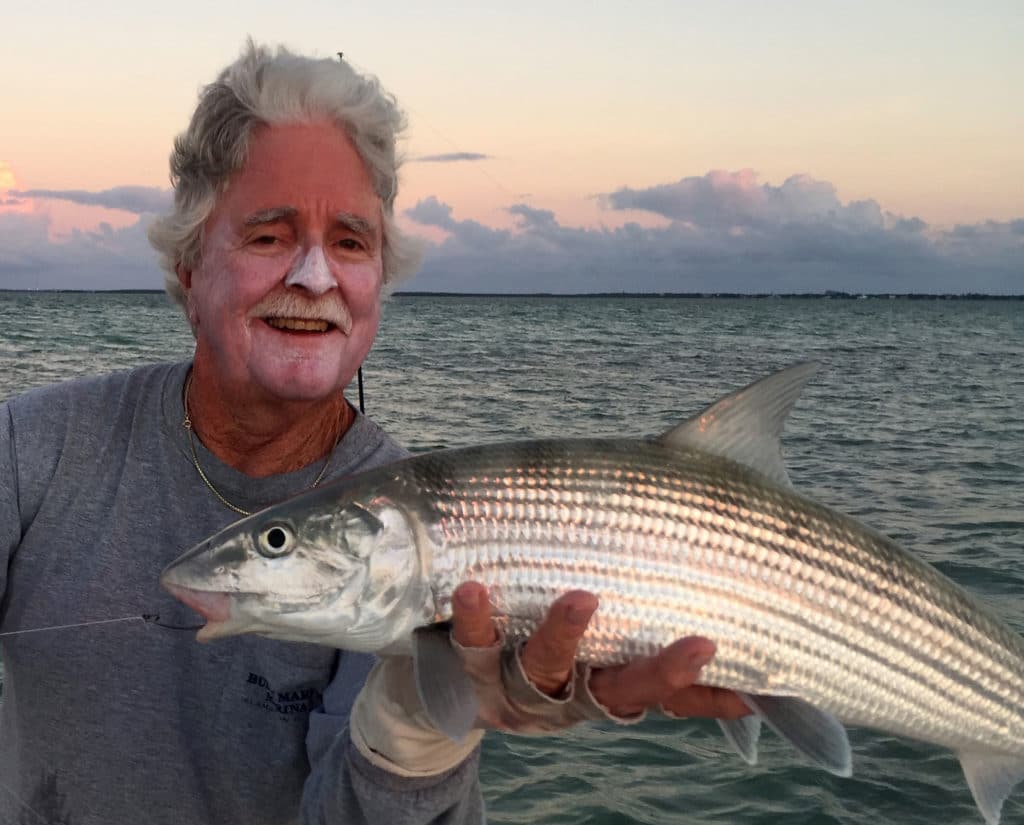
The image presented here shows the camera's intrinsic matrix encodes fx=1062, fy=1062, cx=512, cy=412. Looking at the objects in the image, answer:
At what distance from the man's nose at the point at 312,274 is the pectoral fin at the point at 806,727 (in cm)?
172

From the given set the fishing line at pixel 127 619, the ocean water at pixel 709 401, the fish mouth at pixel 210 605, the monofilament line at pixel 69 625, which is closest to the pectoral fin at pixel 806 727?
the fish mouth at pixel 210 605

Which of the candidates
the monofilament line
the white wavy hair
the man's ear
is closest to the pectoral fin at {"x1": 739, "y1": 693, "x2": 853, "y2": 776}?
the monofilament line

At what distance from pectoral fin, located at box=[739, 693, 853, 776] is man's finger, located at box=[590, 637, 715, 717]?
27cm

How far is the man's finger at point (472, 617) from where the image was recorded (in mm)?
2580

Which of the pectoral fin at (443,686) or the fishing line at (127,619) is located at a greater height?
the pectoral fin at (443,686)

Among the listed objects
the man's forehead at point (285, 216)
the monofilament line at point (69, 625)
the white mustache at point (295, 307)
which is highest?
the man's forehead at point (285, 216)

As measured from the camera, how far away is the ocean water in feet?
20.8

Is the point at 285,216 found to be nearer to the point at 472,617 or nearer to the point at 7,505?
the point at 7,505

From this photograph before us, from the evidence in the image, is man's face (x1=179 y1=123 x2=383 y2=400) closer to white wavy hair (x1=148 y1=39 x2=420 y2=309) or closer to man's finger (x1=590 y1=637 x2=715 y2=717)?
white wavy hair (x1=148 y1=39 x2=420 y2=309)

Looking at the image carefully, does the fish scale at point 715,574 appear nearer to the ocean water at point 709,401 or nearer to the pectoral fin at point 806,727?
the pectoral fin at point 806,727

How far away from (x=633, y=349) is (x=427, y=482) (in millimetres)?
40565

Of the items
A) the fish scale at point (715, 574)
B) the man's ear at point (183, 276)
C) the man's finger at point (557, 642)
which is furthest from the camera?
the man's ear at point (183, 276)

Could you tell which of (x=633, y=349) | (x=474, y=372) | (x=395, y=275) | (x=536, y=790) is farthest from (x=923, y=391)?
(x=395, y=275)

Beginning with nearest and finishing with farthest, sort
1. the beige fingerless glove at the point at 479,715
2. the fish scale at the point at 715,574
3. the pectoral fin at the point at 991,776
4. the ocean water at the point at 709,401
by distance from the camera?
1. the beige fingerless glove at the point at 479,715
2. the fish scale at the point at 715,574
3. the pectoral fin at the point at 991,776
4. the ocean water at the point at 709,401
